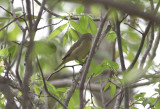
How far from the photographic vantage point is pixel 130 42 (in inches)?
237

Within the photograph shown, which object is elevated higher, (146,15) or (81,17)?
(81,17)

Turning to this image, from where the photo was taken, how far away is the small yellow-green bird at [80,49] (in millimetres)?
5324

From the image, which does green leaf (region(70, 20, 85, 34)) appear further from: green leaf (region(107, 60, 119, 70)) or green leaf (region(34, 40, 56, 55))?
green leaf (region(34, 40, 56, 55))

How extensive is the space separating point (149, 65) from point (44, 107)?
1.47 m

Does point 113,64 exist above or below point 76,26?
below

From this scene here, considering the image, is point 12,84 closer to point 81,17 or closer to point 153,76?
point 81,17

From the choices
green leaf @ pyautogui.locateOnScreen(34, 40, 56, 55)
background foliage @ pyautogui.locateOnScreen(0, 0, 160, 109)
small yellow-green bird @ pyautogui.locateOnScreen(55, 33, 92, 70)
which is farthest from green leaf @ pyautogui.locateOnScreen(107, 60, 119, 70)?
small yellow-green bird @ pyautogui.locateOnScreen(55, 33, 92, 70)

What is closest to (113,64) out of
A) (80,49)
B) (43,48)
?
(43,48)

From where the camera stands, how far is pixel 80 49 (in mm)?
5520

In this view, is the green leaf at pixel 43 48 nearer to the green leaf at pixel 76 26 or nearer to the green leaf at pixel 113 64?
the green leaf at pixel 113 64

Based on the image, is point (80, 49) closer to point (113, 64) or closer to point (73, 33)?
point (73, 33)

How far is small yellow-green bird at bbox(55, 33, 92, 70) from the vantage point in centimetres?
532

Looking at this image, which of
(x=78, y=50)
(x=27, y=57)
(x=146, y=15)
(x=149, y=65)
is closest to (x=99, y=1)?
(x=146, y=15)

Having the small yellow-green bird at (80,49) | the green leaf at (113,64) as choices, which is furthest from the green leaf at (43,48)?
the small yellow-green bird at (80,49)
